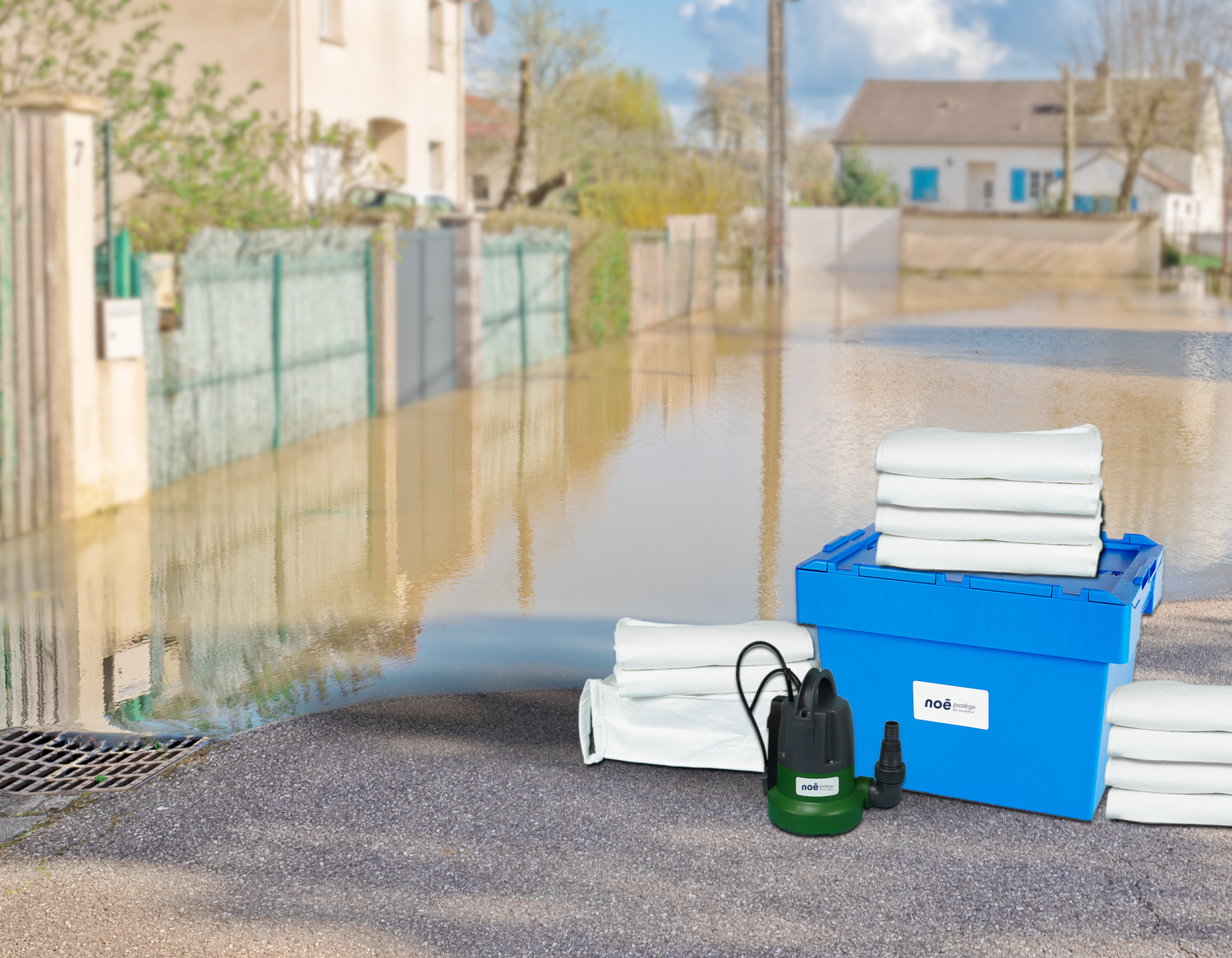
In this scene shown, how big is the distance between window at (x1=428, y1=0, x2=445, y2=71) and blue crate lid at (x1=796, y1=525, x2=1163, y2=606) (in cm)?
2143

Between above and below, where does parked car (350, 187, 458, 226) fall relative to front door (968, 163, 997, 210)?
below

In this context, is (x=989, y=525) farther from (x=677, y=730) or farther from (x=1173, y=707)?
(x=677, y=730)

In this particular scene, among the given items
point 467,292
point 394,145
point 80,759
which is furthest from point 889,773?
point 394,145

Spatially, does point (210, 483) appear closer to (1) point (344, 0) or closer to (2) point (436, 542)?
(2) point (436, 542)

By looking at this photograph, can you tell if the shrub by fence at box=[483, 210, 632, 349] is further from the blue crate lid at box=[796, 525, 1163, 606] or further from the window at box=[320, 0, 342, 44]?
the blue crate lid at box=[796, 525, 1163, 606]

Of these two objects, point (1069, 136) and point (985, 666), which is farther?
point (1069, 136)

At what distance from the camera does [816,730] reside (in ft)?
14.2

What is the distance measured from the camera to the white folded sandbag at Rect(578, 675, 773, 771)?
16.2 ft

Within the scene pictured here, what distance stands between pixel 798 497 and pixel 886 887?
3264 mm

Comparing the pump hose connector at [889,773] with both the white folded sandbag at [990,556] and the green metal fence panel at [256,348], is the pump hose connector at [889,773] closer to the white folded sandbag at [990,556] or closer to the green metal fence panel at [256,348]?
the white folded sandbag at [990,556]

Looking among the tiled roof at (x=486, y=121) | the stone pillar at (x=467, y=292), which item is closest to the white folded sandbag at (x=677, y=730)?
the stone pillar at (x=467, y=292)

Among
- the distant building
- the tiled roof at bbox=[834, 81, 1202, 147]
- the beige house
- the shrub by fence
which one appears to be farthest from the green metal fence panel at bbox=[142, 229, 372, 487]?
the tiled roof at bbox=[834, 81, 1202, 147]

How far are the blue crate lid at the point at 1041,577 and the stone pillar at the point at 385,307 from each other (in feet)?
27.1

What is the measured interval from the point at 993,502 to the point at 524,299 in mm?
11664
